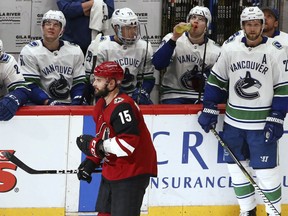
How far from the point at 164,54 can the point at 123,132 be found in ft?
4.68

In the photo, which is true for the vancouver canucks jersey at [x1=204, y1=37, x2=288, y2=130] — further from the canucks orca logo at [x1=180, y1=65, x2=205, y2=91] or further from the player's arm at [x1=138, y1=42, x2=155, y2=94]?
the player's arm at [x1=138, y1=42, x2=155, y2=94]

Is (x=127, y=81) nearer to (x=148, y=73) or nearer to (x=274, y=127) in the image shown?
(x=148, y=73)

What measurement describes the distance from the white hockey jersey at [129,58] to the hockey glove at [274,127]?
1156 millimetres

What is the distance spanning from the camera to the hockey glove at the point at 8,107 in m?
5.00

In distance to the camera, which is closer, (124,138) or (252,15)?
(124,138)

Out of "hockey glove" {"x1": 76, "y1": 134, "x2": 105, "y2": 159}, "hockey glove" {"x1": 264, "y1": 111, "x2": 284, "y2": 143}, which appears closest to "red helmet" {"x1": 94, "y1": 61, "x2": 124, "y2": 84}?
"hockey glove" {"x1": 76, "y1": 134, "x2": 105, "y2": 159}

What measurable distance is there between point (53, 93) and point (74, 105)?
0.36 meters

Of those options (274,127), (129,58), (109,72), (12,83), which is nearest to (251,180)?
(274,127)

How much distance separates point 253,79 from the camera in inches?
200

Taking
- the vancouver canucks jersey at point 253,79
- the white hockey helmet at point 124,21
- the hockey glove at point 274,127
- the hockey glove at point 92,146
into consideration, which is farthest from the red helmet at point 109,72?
the white hockey helmet at point 124,21

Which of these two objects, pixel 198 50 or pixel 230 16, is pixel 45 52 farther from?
pixel 230 16

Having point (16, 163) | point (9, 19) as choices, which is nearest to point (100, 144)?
point (16, 163)

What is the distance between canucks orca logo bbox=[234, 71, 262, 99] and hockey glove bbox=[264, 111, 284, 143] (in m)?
0.17

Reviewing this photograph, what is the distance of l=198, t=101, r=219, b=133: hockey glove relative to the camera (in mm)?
5125
